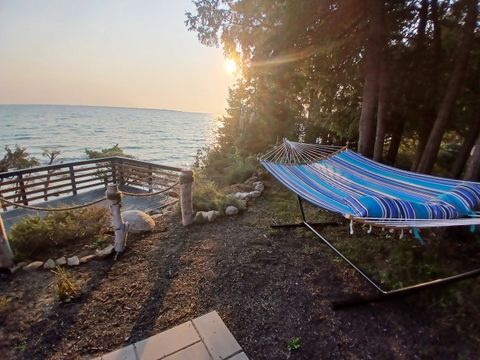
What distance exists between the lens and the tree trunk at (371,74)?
11.3ft

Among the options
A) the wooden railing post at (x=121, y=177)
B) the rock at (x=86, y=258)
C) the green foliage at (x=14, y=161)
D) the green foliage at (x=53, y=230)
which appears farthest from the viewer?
the green foliage at (x=14, y=161)

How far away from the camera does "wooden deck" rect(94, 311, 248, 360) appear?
1.67 m

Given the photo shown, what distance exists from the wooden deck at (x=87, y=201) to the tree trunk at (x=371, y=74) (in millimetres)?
3983

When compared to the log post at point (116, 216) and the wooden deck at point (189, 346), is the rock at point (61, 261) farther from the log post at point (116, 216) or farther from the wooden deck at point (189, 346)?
the wooden deck at point (189, 346)

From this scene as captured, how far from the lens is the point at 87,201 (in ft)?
19.8

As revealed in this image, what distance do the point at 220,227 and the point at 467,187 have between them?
2629mm

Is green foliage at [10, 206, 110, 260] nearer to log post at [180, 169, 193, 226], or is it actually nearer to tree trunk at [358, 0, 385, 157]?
log post at [180, 169, 193, 226]

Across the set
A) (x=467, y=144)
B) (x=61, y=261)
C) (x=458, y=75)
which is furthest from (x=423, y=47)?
(x=61, y=261)

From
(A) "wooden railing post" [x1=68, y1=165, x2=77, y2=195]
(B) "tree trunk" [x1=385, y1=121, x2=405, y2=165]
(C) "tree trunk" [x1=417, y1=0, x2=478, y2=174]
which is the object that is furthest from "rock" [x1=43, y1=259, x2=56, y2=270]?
(B) "tree trunk" [x1=385, y1=121, x2=405, y2=165]

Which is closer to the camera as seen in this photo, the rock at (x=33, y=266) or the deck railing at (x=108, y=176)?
the rock at (x=33, y=266)

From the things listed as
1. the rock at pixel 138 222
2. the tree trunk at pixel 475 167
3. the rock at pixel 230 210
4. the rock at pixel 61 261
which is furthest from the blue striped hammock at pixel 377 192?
the rock at pixel 61 261

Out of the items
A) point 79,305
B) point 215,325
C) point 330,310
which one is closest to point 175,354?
point 215,325

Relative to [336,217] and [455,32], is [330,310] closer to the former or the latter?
[336,217]

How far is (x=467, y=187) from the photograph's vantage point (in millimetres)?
2088
